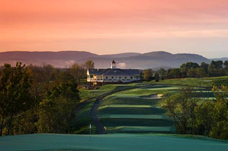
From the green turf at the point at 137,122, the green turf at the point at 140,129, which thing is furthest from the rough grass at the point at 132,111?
the green turf at the point at 140,129

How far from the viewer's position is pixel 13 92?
1372 inches

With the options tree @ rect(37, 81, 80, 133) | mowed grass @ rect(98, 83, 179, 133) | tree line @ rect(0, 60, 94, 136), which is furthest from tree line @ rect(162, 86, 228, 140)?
tree line @ rect(0, 60, 94, 136)

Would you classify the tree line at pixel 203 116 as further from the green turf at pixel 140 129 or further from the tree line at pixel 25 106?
the tree line at pixel 25 106

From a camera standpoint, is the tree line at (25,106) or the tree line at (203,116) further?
the tree line at (25,106)

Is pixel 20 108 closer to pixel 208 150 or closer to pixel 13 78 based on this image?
pixel 13 78

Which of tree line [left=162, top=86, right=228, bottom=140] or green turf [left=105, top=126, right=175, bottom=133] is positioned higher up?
tree line [left=162, top=86, right=228, bottom=140]

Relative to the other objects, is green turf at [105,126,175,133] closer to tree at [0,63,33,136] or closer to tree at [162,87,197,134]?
tree at [162,87,197,134]

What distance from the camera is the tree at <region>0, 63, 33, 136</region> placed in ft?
114

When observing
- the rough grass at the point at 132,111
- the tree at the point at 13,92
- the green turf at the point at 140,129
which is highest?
the tree at the point at 13,92

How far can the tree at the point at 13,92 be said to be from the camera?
34.7 metres

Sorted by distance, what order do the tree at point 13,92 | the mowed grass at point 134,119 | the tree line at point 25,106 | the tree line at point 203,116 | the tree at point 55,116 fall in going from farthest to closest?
1. the tree at point 55,116
2. the mowed grass at point 134,119
3. the tree line at point 25,106
4. the tree at point 13,92
5. the tree line at point 203,116

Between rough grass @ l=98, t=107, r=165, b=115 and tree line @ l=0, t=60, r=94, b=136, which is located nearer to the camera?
tree line @ l=0, t=60, r=94, b=136

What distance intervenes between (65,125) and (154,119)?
12162 mm

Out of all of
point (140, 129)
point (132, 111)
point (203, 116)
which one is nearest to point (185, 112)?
point (203, 116)
